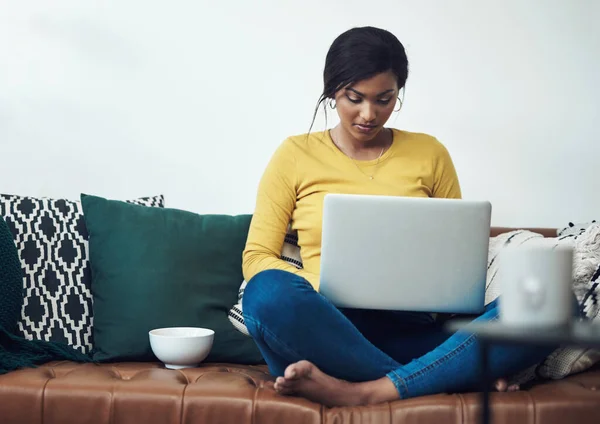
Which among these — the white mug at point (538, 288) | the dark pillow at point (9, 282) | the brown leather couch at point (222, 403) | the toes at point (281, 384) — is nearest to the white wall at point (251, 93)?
the dark pillow at point (9, 282)

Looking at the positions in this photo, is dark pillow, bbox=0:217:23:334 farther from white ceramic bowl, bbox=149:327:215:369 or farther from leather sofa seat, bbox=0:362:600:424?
white ceramic bowl, bbox=149:327:215:369

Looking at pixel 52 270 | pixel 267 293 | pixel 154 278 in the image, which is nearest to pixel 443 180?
pixel 267 293

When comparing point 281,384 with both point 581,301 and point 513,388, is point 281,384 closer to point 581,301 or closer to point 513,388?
point 513,388

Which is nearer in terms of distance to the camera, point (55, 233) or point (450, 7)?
point (55, 233)

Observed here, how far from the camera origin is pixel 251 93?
2254 mm

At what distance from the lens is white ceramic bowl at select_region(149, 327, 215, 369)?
1.71 m

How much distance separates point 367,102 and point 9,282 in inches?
37.7

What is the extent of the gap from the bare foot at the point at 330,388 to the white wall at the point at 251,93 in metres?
0.90

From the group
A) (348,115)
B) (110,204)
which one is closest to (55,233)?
(110,204)

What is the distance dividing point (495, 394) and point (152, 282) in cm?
89

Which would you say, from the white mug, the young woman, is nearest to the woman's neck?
the young woman

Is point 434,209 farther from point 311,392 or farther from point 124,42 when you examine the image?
point 124,42

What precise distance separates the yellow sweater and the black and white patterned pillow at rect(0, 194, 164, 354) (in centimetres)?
45

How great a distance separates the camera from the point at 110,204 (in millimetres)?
1942
